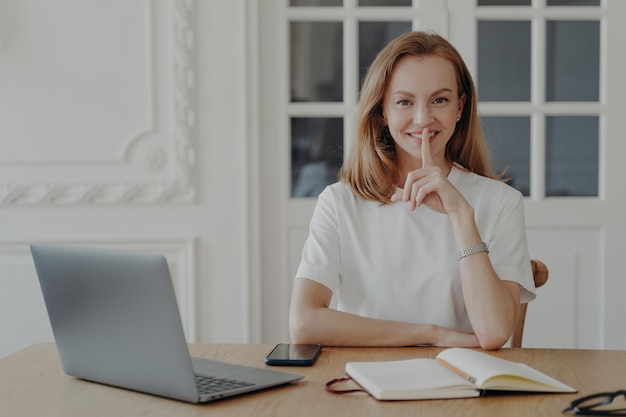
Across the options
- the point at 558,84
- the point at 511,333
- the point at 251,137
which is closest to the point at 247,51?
the point at 251,137

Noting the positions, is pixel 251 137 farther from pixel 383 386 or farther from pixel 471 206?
pixel 383 386

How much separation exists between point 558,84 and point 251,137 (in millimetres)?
1275

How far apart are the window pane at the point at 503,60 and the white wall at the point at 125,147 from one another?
981 mm

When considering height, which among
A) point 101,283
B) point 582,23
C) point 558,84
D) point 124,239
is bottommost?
point 124,239

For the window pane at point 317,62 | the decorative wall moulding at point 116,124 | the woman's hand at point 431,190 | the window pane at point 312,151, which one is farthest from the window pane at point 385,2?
the woman's hand at point 431,190

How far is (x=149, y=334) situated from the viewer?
133 centimetres

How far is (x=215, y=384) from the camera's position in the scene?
1.39 m

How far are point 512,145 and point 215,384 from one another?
8.42ft

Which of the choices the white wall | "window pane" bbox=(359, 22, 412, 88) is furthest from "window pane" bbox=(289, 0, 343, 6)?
the white wall

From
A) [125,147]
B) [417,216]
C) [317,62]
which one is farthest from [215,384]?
[317,62]

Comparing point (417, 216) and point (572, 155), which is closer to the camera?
point (417, 216)

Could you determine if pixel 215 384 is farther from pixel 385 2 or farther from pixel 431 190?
pixel 385 2

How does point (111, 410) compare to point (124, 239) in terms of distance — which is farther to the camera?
point (124, 239)

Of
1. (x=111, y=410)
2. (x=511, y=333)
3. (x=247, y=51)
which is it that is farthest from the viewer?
(x=247, y=51)
